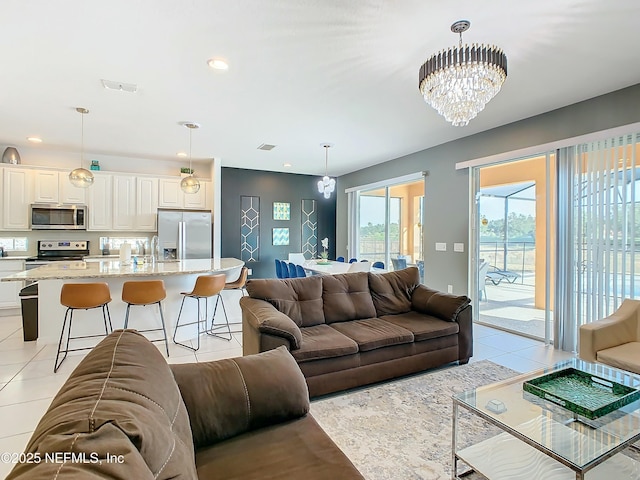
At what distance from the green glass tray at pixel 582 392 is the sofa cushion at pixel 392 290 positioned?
1.71 m

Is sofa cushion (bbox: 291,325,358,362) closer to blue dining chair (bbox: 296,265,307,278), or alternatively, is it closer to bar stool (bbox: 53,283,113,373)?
bar stool (bbox: 53,283,113,373)

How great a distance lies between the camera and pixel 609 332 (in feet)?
8.91

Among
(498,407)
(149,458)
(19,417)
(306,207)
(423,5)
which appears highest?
(423,5)

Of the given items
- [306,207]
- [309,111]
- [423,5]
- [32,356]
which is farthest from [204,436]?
[306,207]

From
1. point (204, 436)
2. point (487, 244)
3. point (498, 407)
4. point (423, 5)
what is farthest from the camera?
point (487, 244)

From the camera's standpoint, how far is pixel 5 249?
5.74 m

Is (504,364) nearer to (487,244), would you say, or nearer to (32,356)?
(487,244)

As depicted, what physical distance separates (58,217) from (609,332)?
25.3ft

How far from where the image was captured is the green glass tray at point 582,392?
1618 mm

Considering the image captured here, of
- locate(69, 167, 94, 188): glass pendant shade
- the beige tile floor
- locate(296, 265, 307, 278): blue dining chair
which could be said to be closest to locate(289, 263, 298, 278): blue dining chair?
locate(296, 265, 307, 278): blue dining chair

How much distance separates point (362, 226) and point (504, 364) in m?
→ 4.91

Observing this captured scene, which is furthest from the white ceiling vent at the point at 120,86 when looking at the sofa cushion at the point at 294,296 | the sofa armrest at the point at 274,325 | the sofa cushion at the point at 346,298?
the sofa cushion at the point at 346,298

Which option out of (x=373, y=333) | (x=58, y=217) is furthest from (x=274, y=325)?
(x=58, y=217)

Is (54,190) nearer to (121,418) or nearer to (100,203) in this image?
(100,203)
